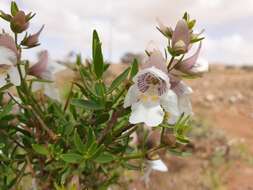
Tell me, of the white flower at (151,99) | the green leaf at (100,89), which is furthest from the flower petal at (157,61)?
the green leaf at (100,89)

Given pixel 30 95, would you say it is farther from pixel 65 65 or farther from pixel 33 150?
pixel 65 65

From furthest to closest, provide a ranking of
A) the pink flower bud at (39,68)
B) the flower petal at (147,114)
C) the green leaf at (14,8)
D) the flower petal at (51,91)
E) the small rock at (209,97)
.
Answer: the small rock at (209,97), the flower petal at (51,91), the pink flower bud at (39,68), the green leaf at (14,8), the flower petal at (147,114)

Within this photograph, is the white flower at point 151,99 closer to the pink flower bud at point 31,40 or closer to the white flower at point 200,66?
the white flower at point 200,66

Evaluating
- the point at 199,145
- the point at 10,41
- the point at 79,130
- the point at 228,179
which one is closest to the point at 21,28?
the point at 10,41

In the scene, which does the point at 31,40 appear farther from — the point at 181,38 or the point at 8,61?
the point at 181,38

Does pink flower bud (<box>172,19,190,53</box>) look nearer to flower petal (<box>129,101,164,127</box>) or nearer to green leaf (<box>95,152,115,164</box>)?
flower petal (<box>129,101,164,127</box>)

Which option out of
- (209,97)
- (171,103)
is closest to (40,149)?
(171,103)

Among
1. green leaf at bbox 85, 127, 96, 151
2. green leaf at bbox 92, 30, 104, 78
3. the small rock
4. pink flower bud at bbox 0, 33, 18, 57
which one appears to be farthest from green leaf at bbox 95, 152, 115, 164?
the small rock
